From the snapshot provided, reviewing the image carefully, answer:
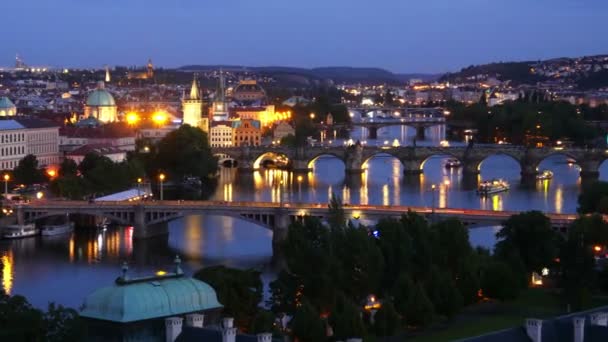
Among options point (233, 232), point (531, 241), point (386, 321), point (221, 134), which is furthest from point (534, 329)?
point (221, 134)

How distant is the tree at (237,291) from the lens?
65.7 feet

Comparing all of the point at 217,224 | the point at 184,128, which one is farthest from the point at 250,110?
the point at 217,224

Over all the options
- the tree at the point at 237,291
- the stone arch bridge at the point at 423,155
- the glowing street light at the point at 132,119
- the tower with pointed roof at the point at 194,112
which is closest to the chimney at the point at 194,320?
the tree at the point at 237,291

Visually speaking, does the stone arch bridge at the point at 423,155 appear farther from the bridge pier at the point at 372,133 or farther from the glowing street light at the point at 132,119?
the bridge pier at the point at 372,133

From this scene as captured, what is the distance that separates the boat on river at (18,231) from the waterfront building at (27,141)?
13.9 m

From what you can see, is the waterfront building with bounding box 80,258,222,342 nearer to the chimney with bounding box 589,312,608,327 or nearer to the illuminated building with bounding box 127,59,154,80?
the chimney with bounding box 589,312,608,327

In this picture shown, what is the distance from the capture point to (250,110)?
283ft

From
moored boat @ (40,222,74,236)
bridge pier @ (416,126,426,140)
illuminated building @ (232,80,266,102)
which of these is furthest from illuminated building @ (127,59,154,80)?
moored boat @ (40,222,74,236)

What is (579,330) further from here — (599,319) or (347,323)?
(347,323)

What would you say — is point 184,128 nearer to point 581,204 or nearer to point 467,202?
point 467,202

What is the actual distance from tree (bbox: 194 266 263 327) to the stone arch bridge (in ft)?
112

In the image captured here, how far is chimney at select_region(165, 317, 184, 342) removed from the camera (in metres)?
14.6

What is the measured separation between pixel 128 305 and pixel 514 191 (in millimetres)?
34462

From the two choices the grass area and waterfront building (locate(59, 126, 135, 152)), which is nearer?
the grass area
